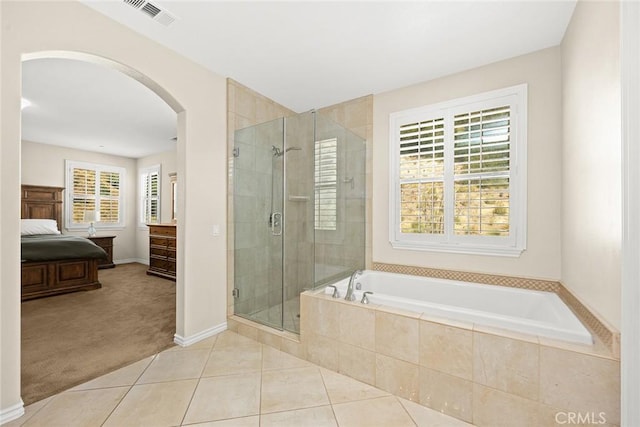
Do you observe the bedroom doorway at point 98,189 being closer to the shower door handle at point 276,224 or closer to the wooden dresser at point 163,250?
the wooden dresser at point 163,250

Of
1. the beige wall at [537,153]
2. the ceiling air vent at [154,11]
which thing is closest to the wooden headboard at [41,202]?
the ceiling air vent at [154,11]

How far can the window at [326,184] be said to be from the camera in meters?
2.69

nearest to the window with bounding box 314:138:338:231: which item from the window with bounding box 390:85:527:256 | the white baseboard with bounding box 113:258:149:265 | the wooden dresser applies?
the window with bounding box 390:85:527:256

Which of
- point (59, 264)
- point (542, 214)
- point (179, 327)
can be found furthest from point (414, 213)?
point (59, 264)

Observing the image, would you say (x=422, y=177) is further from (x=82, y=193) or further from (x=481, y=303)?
(x=82, y=193)

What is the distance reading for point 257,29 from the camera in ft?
7.02

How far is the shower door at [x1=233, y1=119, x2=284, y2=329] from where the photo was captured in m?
2.83

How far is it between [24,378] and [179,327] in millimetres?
970

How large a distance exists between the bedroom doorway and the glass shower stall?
2.48 ft

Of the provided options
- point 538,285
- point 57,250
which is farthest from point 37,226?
point 538,285

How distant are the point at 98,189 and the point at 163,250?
272 cm

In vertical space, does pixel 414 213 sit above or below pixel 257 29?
below

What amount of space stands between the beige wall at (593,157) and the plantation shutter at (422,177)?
0.94 metres

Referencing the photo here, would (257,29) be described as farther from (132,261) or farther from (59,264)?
(132,261)
